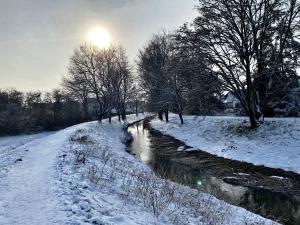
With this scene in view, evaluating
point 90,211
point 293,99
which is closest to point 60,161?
point 90,211

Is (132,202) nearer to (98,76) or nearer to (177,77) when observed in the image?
(177,77)

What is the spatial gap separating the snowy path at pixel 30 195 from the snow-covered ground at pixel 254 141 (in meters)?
12.3

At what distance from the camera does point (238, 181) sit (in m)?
16.5

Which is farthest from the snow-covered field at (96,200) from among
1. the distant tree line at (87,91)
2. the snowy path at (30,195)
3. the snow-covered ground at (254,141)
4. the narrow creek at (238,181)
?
the distant tree line at (87,91)

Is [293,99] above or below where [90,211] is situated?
above

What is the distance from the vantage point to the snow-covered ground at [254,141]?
19.7 meters

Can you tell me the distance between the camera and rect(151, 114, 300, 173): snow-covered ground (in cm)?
1966

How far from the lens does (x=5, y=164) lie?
15055mm

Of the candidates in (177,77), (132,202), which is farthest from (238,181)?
(177,77)

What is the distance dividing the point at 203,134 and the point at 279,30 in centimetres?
1099

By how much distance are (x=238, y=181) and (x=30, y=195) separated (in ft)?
34.3

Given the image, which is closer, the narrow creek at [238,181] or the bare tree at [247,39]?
the narrow creek at [238,181]

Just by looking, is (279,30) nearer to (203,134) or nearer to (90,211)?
(203,134)

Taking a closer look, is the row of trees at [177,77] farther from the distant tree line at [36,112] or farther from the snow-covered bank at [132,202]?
the distant tree line at [36,112]
